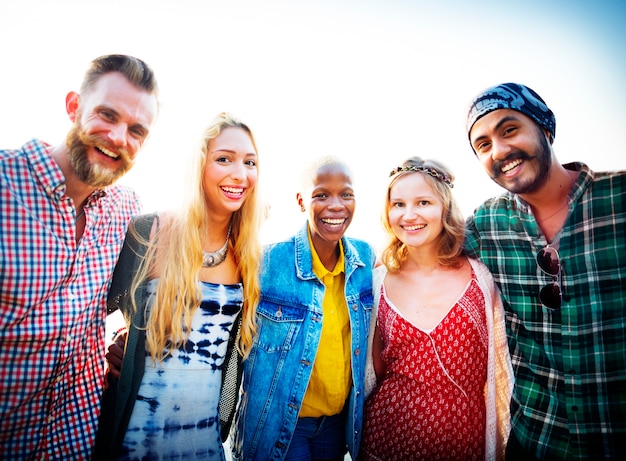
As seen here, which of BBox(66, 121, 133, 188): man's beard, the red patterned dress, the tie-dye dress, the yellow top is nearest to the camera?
BBox(66, 121, 133, 188): man's beard

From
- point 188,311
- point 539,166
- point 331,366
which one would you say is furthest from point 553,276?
point 188,311

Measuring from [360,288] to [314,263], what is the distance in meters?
0.46

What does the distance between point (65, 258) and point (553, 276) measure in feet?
9.99

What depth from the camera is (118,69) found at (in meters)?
1.96

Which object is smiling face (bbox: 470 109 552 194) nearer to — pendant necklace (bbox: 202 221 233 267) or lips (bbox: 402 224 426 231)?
lips (bbox: 402 224 426 231)

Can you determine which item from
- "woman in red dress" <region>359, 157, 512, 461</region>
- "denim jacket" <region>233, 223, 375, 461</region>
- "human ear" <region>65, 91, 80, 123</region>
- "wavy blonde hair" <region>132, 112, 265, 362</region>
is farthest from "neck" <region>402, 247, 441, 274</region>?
"human ear" <region>65, 91, 80, 123</region>

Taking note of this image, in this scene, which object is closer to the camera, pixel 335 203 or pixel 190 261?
pixel 190 261

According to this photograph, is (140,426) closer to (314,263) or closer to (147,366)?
(147,366)

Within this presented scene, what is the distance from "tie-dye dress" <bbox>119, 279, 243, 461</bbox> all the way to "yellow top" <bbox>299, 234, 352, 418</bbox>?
2.42 ft

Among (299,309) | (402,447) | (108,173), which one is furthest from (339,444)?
(108,173)

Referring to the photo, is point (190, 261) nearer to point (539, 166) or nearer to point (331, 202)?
point (331, 202)

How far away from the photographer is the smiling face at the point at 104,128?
6.12ft

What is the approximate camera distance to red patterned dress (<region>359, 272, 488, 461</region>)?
7.50 ft

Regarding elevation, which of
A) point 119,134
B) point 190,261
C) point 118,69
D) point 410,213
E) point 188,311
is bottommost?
point 188,311
